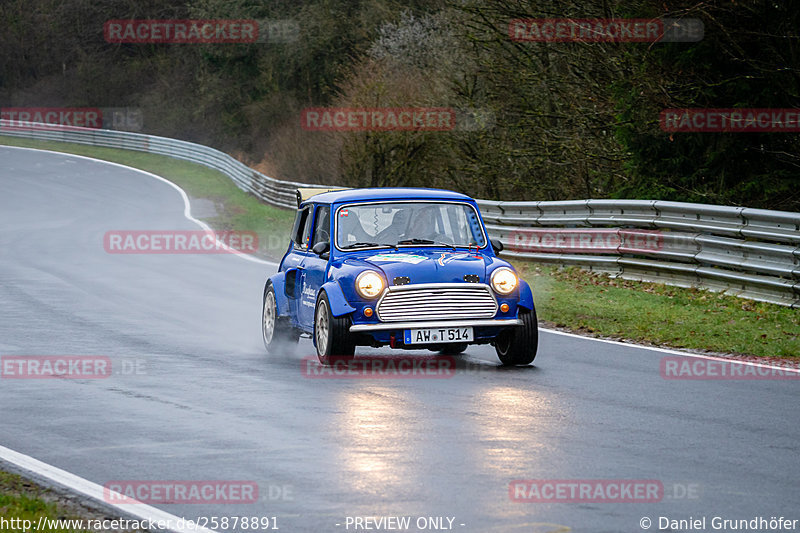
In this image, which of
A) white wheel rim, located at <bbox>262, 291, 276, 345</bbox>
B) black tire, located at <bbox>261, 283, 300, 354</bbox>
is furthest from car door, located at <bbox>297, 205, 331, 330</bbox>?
white wheel rim, located at <bbox>262, 291, 276, 345</bbox>

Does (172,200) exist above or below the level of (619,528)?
above

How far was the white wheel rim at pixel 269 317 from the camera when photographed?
14.1 meters

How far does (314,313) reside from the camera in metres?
12.7

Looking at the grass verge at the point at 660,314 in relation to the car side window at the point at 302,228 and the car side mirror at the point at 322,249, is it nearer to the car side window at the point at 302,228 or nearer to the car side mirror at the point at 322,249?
the car side window at the point at 302,228

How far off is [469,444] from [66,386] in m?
4.55

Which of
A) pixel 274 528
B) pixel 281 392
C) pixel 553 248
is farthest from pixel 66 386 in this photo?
pixel 553 248

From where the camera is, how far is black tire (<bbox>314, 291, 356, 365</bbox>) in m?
→ 11.9

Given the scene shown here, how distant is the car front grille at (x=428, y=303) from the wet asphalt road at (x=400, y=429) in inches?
25.8

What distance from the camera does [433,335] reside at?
11.8 m

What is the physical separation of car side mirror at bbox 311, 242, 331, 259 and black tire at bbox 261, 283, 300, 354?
117 centimetres

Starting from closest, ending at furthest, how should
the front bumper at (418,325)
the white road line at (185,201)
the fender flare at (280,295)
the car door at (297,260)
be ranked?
1. the front bumper at (418,325)
2. the car door at (297,260)
3. the fender flare at (280,295)
4. the white road line at (185,201)

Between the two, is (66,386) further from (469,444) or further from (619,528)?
(619,528)

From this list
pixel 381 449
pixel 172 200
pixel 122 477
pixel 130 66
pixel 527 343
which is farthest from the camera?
pixel 130 66

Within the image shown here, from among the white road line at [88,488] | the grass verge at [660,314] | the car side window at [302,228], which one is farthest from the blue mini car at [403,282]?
the white road line at [88,488]
